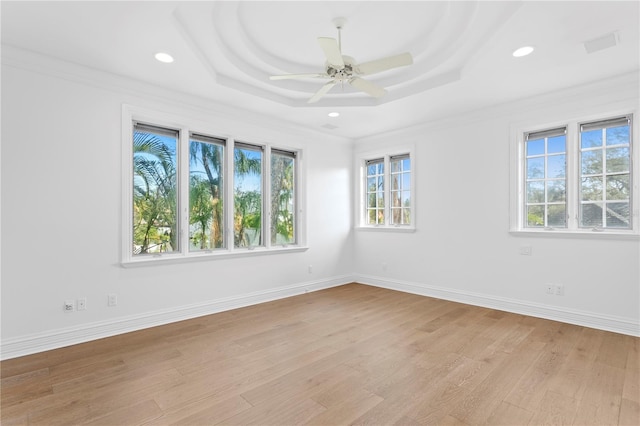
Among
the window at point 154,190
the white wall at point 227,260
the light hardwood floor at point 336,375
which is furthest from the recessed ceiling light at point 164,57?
the light hardwood floor at point 336,375

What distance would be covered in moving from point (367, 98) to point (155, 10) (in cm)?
267

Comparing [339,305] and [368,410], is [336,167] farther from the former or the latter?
[368,410]

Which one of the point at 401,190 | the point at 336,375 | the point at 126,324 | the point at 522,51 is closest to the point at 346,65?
the point at 522,51

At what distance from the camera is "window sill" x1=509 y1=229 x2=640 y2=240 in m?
3.54

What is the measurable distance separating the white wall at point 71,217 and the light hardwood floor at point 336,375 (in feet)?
0.93

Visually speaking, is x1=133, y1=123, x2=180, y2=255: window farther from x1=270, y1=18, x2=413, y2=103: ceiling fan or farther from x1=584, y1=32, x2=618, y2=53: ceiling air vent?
x1=584, y1=32, x2=618, y2=53: ceiling air vent

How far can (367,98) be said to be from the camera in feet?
14.5

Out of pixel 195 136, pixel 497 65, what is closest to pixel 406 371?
pixel 497 65

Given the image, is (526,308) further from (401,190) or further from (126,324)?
(126,324)

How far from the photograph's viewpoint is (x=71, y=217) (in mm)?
3311

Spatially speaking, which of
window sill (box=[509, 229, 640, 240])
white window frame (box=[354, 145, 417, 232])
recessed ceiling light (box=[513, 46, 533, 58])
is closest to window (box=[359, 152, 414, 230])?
white window frame (box=[354, 145, 417, 232])

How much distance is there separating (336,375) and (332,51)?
2.51 metres

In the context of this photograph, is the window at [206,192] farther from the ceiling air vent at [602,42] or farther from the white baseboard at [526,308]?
the ceiling air vent at [602,42]

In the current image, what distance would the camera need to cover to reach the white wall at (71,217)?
302cm
